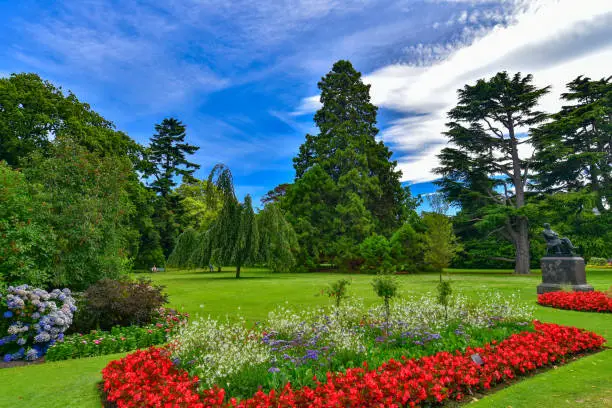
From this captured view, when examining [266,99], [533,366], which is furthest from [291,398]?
[266,99]

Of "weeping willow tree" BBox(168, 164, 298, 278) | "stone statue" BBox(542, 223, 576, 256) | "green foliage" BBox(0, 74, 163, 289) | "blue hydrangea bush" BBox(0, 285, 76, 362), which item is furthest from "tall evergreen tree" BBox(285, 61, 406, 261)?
"blue hydrangea bush" BBox(0, 285, 76, 362)

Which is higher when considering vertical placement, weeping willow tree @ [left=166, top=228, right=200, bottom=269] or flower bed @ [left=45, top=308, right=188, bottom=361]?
weeping willow tree @ [left=166, top=228, right=200, bottom=269]

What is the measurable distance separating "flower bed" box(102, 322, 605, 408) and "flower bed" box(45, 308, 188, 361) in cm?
167

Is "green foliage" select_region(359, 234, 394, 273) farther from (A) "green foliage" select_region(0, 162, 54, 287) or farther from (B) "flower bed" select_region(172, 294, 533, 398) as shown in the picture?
(A) "green foliage" select_region(0, 162, 54, 287)

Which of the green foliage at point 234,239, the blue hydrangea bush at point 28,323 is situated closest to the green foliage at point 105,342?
the blue hydrangea bush at point 28,323

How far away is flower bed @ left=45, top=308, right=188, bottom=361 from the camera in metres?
6.94

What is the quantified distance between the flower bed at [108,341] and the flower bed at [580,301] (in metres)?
11.4

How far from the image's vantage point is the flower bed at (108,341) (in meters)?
6.94

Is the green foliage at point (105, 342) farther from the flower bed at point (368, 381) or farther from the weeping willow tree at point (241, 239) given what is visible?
the weeping willow tree at point (241, 239)

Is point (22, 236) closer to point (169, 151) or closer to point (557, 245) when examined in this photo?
point (557, 245)

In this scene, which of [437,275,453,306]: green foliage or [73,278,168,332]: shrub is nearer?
[437,275,453,306]: green foliage

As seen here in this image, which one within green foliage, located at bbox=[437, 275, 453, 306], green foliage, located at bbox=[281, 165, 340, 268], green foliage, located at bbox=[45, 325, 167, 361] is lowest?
green foliage, located at bbox=[45, 325, 167, 361]

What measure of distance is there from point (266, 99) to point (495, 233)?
24.4 m

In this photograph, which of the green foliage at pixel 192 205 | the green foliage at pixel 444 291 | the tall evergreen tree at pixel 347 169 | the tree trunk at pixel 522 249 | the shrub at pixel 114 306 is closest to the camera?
the green foliage at pixel 444 291
